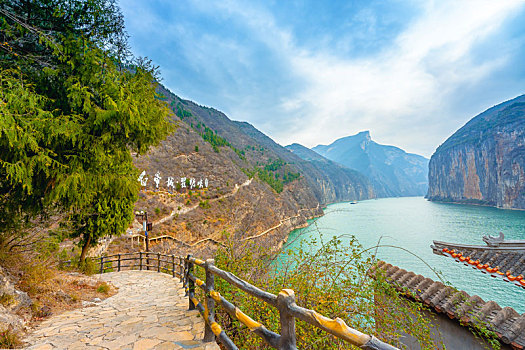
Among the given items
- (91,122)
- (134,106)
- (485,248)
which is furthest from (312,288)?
(485,248)

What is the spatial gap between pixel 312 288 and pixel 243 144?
93118 mm

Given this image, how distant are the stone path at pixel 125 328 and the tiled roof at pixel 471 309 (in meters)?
2.47

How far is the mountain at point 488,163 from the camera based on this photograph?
6134 centimetres

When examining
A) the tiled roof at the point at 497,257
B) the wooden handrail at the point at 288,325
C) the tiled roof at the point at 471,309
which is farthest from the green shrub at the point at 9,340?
the tiled roof at the point at 497,257

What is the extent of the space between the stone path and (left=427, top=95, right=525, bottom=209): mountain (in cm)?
8204

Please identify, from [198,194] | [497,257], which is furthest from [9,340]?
[198,194]

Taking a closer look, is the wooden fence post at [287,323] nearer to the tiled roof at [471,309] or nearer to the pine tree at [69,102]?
the tiled roof at [471,309]

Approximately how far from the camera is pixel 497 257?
5043mm

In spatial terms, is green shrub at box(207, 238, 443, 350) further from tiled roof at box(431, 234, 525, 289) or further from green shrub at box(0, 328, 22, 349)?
tiled roof at box(431, 234, 525, 289)

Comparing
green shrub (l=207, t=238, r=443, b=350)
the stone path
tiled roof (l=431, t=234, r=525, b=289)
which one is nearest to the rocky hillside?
the stone path

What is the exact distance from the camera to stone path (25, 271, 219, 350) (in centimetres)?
271

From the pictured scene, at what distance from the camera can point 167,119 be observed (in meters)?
4.91

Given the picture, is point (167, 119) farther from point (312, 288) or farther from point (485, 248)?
point (485, 248)

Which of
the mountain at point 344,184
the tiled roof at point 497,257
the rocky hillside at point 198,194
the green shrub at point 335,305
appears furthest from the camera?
the mountain at point 344,184
